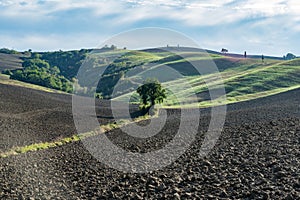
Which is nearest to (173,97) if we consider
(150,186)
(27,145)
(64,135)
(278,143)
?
(64,135)

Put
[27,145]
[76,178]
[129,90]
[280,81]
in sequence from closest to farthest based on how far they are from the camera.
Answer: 1. [76,178]
2. [27,145]
3. [280,81]
4. [129,90]

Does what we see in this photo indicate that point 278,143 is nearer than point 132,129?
Yes

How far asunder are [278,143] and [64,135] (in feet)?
70.9

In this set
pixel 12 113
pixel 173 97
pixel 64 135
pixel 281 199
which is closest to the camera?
pixel 281 199

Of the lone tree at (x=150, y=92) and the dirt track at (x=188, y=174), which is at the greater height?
the lone tree at (x=150, y=92)

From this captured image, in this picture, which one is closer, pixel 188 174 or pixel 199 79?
pixel 188 174

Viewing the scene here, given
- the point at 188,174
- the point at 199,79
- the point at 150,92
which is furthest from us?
the point at 199,79

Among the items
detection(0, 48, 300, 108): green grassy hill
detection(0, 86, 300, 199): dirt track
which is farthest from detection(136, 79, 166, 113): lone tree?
detection(0, 86, 300, 199): dirt track

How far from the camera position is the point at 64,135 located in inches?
1560

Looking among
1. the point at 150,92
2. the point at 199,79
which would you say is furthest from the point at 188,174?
the point at 199,79

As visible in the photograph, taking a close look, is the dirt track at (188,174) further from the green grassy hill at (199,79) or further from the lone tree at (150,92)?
the green grassy hill at (199,79)

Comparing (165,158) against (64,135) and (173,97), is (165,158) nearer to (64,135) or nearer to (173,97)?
(64,135)

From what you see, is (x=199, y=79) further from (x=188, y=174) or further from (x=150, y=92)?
(x=188, y=174)

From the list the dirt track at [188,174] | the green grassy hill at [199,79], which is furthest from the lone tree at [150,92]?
the dirt track at [188,174]
